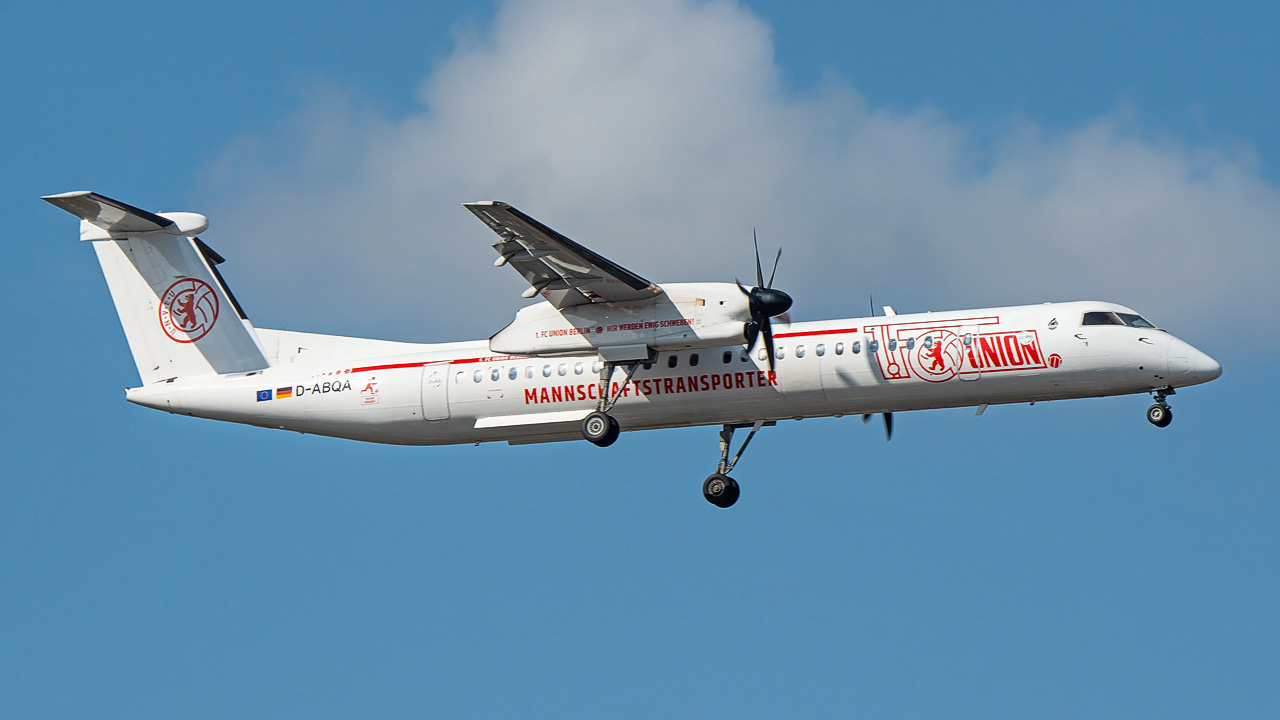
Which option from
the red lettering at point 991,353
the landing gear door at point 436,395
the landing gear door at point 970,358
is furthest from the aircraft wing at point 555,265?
the red lettering at point 991,353

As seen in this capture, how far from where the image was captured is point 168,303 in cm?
2203

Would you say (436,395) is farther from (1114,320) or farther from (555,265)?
(1114,320)

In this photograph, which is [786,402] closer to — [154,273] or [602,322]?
[602,322]

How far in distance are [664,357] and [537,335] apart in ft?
6.24

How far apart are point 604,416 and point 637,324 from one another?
145 cm

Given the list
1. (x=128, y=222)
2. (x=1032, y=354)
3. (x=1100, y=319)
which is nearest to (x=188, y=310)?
(x=128, y=222)

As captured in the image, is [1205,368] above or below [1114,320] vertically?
below

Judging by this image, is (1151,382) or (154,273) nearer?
(1151,382)

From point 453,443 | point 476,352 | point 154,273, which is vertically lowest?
point 453,443

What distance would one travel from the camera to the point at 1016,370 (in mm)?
18641

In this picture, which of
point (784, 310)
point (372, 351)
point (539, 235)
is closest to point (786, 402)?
point (784, 310)

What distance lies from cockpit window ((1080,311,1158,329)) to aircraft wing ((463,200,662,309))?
5.98 meters

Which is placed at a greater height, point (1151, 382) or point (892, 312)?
point (892, 312)

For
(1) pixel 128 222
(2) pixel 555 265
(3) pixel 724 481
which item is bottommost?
(3) pixel 724 481
